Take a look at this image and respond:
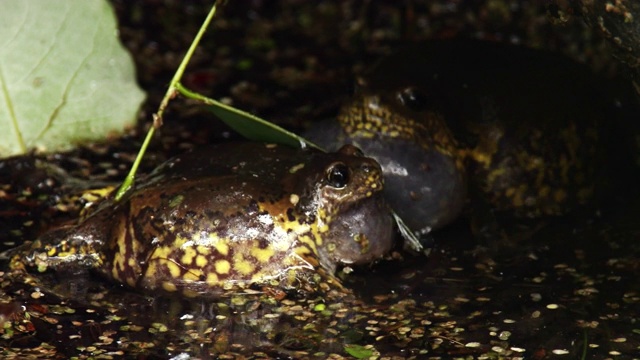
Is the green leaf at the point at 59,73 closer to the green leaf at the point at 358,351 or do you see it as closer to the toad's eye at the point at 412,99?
the toad's eye at the point at 412,99

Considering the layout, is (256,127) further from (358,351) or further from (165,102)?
(358,351)

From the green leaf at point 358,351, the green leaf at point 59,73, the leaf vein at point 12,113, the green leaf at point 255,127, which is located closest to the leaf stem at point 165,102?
the green leaf at point 255,127

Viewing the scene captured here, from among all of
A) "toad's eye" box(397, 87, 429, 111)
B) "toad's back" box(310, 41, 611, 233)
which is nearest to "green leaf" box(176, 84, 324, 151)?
"toad's back" box(310, 41, 611, 233)

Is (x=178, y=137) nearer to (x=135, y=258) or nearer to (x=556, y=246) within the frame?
(x=135, y=258)

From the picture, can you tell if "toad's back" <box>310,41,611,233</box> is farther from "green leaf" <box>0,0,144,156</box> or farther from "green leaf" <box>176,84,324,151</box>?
"green leaf" <box>0,0,144,156</box>

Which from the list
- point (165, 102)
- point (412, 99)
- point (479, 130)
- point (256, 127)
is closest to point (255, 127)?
point (256, 127)
